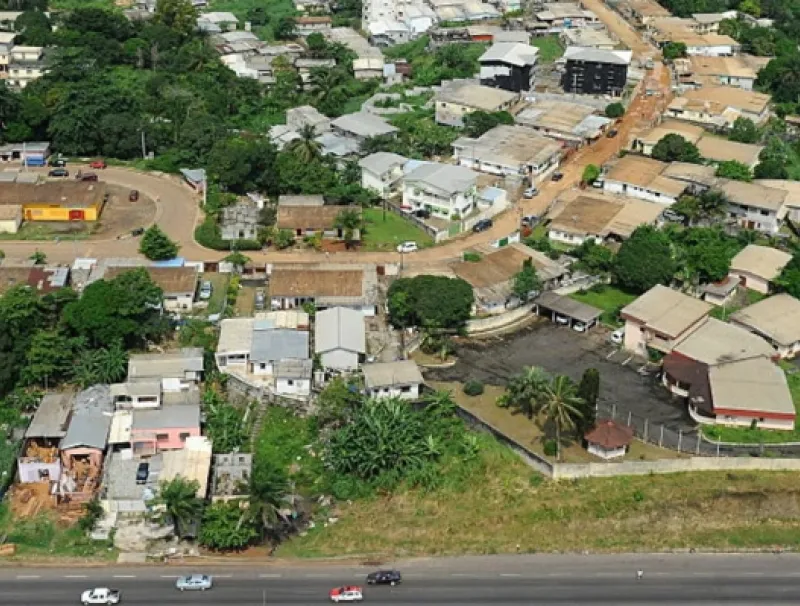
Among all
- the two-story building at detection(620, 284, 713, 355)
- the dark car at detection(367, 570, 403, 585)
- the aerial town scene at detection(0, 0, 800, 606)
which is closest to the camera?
the dark car at detection(367, 570, 403, 585)

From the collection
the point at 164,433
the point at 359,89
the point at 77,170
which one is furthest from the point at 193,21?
the point at 164,433

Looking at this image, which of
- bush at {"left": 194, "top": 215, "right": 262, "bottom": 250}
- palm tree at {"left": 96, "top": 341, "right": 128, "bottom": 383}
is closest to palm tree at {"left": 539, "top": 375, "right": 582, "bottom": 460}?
palm tree at {"left": 96, "top": 341, "right": 128, "bottom": 383}

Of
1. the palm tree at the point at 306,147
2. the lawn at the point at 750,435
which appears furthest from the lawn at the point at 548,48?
the lawn at the point at 750,435

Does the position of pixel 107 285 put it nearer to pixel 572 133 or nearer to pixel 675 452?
pixel 675 452

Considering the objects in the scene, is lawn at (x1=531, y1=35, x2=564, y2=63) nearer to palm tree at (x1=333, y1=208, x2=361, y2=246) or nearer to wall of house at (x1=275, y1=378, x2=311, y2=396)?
palm tree at (x1=333, y1=208, x2=361, y2=246)

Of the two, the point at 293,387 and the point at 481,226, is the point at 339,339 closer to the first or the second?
the point at 293,387

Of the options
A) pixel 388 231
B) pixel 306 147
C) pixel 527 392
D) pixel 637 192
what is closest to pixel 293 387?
pixel 527 392
